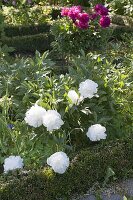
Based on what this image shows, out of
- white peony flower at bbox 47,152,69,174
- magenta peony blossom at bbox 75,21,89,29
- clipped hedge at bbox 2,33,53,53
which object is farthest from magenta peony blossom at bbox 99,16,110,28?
white peony flower at bbox 47,152,69,174

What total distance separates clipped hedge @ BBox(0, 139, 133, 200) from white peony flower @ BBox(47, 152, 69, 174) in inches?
4.1

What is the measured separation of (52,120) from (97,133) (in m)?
Answer: 0.41

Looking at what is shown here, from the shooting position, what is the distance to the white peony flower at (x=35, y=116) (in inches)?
152

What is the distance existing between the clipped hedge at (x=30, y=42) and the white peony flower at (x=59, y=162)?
4341mm

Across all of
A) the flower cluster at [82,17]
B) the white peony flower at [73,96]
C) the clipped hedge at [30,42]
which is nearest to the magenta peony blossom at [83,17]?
the flower cluster at [82,17]

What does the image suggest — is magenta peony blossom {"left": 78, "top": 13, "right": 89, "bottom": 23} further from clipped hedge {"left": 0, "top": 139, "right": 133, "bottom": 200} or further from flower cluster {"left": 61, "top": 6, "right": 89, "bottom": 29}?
clipped hedge {"left": 0, "top": 139, "right": 133, "bottom": 200}

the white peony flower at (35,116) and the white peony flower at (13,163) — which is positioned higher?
the white peony flower at (35,116)

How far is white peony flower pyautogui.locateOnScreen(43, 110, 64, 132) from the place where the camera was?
149 inches

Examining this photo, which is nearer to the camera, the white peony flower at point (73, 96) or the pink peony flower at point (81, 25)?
the white peony flower at point (73, 96)

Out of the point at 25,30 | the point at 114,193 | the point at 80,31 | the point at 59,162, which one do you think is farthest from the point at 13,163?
the point at 25,30

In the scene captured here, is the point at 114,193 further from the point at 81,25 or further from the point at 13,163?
the point at 81,25

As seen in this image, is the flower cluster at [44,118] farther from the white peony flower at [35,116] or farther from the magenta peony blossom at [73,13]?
the magenta peony blossom at [73,13]

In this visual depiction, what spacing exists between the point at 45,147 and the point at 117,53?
256 cm

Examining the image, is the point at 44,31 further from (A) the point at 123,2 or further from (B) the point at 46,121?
(B) the point at 46,121
